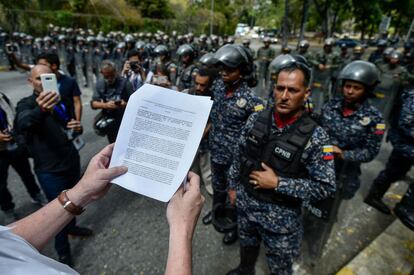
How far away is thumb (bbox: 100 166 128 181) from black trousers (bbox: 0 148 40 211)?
2579 mm

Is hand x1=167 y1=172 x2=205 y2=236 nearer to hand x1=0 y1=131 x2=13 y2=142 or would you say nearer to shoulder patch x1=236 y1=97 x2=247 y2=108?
shoulder patch x1=236 y1=97 x2=247 y2=108

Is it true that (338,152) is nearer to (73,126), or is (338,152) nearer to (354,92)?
(354,92)

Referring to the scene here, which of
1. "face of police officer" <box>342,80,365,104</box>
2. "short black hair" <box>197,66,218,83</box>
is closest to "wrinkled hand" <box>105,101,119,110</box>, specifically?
"short black hair" <box>197,66,218,83</box>

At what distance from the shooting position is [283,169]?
1744mm

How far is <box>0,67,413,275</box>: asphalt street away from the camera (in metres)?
2.52

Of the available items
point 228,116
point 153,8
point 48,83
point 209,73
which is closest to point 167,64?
point 209,73

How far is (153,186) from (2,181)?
2.87 metres

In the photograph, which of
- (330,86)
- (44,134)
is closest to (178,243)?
(44,134)

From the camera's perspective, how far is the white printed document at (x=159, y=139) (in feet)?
3.21

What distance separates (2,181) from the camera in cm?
287

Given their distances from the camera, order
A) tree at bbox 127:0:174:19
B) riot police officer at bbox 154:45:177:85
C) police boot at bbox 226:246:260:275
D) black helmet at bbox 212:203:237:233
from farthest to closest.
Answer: tree at bbox 127:0:174:19 < riot police officer at bbox 154:45:177:85 < black helmet at bbox 212:203:237:233 < police boot at bbox 226:246:260:275

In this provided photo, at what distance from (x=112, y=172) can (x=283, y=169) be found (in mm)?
1169

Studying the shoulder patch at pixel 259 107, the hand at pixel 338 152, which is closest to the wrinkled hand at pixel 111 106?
the shoulder patch at pixel 259 107

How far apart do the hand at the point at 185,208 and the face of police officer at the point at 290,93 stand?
104cm
